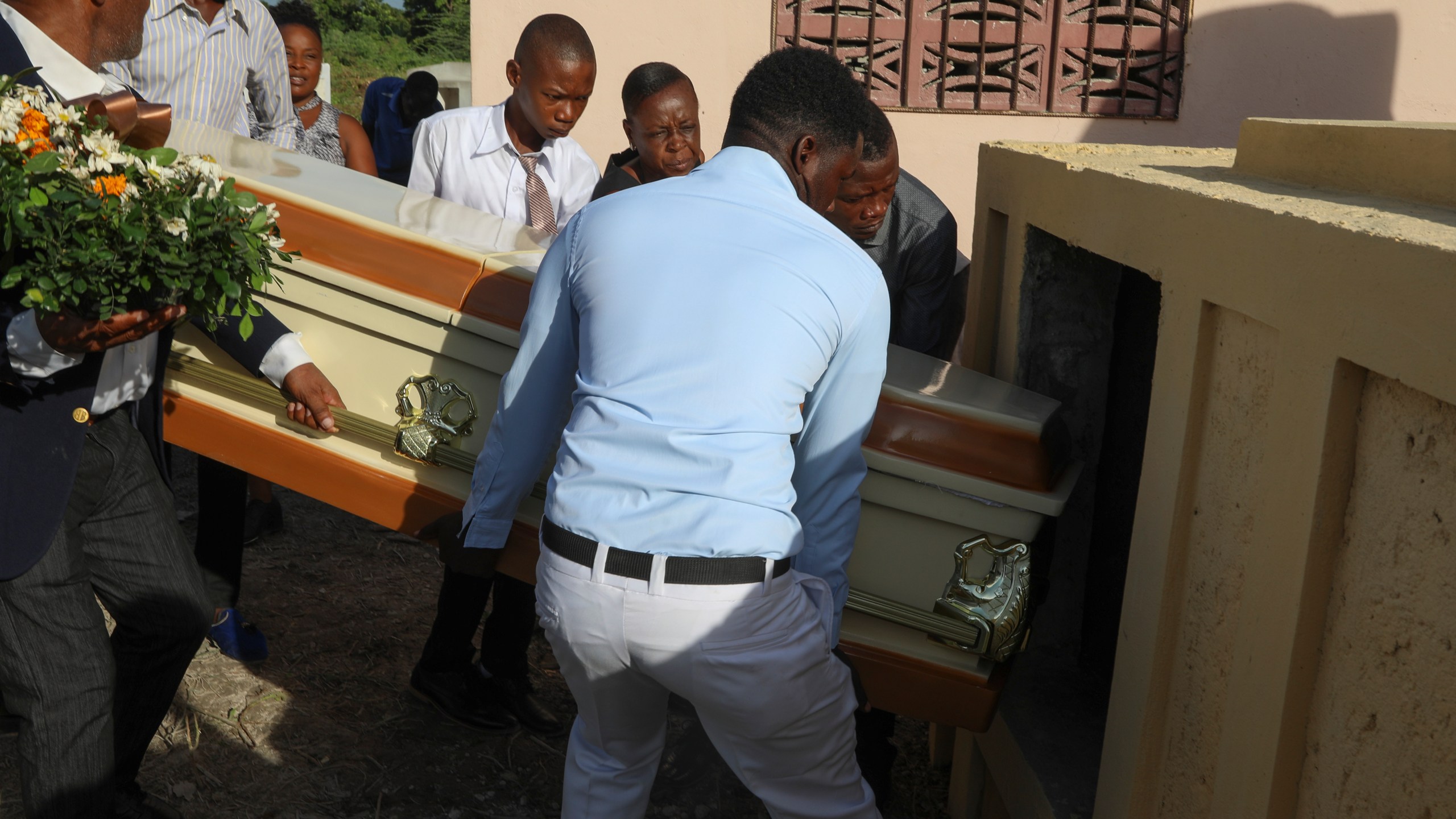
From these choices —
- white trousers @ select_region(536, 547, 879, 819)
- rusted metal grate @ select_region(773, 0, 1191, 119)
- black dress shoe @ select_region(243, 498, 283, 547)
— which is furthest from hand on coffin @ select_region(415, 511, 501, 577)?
rusted metal grate @ select_region(773, 0, 1191, 119)

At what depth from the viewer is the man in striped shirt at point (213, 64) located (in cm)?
385

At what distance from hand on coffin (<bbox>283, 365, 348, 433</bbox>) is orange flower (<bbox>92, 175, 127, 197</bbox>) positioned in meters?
0.82

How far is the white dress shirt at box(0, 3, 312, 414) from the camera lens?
202 cm

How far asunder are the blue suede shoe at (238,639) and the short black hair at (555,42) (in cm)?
211

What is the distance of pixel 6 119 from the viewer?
191cm

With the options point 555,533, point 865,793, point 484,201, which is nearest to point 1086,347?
point 865,793

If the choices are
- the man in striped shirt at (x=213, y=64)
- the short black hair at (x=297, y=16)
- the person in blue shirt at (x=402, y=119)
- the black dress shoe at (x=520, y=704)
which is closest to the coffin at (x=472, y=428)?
the man in striped shirt at (x=213, y=64)

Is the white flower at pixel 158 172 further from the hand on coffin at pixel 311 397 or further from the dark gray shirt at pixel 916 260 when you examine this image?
the dark gray shirt at pixel 916 260

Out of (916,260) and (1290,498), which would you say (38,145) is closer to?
(1290,498)

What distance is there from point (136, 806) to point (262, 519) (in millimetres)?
2263

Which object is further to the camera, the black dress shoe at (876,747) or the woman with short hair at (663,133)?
the woman with short hair at (663,133)

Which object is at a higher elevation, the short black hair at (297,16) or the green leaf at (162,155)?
the short black hair at (297,16)

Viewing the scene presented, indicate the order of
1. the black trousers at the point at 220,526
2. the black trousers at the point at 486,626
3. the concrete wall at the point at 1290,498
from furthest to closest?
the black trousers at the point at 220,526 → the black trousers at the point at 486,626 → the concrete wall at the point at 1290,498

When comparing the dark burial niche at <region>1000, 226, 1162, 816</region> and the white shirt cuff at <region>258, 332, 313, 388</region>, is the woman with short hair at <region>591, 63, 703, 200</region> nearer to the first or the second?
the white shirt cuff at <region>258, 332, 313, 388</region>
